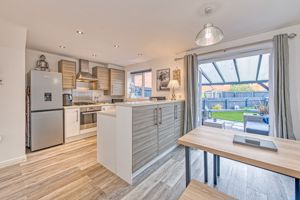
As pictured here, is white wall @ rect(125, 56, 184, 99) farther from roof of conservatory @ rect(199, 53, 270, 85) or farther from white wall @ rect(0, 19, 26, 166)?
white wall @ rect(0, 19, 26, 166)

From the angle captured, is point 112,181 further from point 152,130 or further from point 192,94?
point 192,94

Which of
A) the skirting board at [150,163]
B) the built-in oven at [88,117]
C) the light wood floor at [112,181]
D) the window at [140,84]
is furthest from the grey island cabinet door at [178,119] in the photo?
the built-in oven at [88,117]

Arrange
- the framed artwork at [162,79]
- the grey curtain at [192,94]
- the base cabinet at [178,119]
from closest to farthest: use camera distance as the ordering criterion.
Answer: the base cabinet at [178,119] < the grey curtain at [192,94] < the framed artwork at [162,79]

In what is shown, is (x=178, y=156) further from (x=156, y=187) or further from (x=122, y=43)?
(x=122, y=43)

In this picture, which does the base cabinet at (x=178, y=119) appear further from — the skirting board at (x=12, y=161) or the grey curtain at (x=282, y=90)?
the skirting board at (x=12, y=161)

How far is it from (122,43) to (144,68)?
1643 mm

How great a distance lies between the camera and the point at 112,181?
192 cm

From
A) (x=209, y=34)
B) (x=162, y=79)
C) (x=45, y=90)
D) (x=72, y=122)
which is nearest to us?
(x=209, y=34)

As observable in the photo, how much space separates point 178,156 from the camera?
8.77ft

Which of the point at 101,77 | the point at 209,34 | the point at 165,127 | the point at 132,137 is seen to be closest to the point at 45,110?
the point at 101,77

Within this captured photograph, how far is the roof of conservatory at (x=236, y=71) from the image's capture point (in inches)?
124

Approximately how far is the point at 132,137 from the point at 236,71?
11.0 feet

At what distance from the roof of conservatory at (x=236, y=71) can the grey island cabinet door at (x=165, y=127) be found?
1557 millimetres

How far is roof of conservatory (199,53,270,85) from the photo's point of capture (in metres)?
3.14
